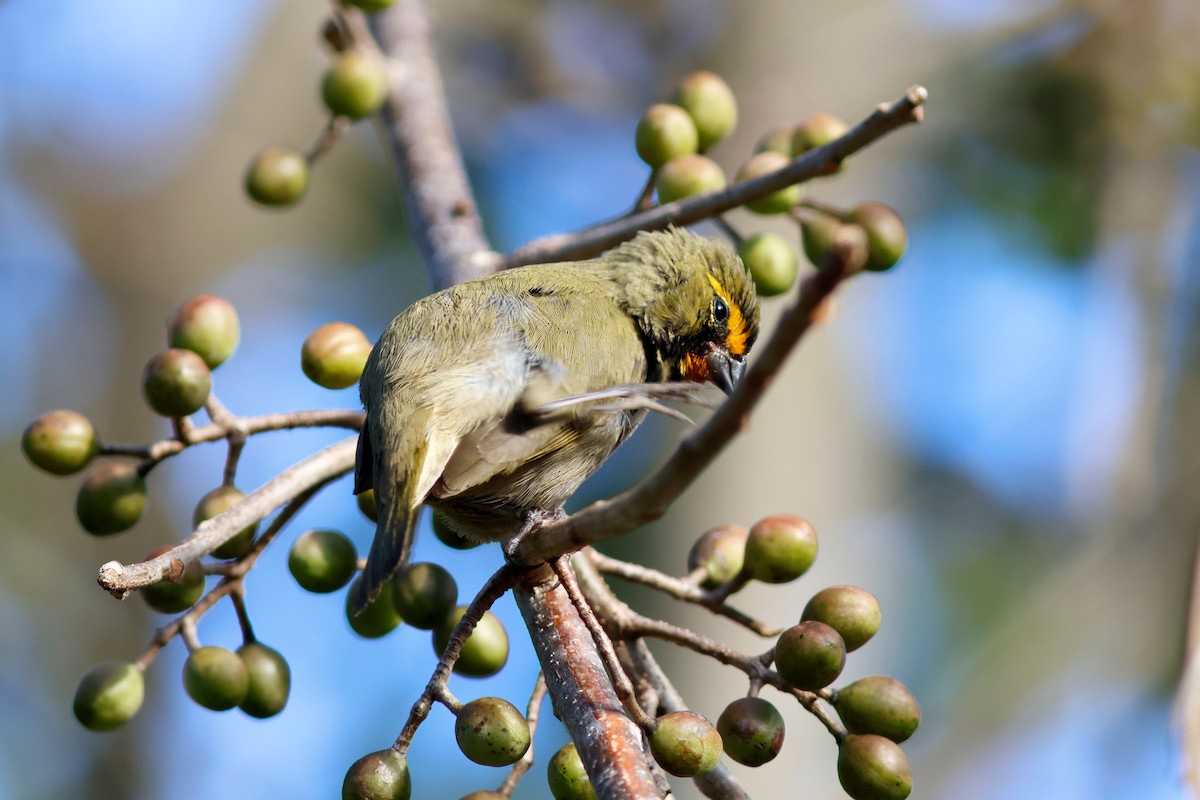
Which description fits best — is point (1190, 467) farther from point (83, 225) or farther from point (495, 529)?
point (83, 225)

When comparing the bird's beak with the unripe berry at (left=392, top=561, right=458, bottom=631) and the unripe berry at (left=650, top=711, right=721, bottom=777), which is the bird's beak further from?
the unripe berry at (left=650, top=711, right=721, bottom=777)

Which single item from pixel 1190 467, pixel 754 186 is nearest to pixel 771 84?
pixel 1190 467

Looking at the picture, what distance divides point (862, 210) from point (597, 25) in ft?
21.8

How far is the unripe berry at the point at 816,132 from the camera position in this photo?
3.27 meters

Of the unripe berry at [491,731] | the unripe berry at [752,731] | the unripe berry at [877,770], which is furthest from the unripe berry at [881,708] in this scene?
the unripe berry at [491,731]

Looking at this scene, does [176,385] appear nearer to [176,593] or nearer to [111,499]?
[111,499]

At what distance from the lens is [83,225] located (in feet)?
30.3

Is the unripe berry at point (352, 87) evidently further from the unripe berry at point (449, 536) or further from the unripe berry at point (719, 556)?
the unripe berry at point (719, 556)

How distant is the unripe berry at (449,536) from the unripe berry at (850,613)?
0.95 meters

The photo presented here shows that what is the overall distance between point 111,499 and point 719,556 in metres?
1.46

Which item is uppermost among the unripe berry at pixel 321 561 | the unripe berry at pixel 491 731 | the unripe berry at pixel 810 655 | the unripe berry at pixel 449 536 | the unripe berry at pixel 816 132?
the unripe berry at pixel 816 132

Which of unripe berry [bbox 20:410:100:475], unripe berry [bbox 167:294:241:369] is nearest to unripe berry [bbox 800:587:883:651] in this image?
unripe berry [bbox 167:294:241:369]

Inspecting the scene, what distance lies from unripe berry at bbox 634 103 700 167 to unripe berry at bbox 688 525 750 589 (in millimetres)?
1107

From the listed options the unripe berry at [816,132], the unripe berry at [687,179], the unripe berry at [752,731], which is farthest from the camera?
the unripe berry at [816,132]
